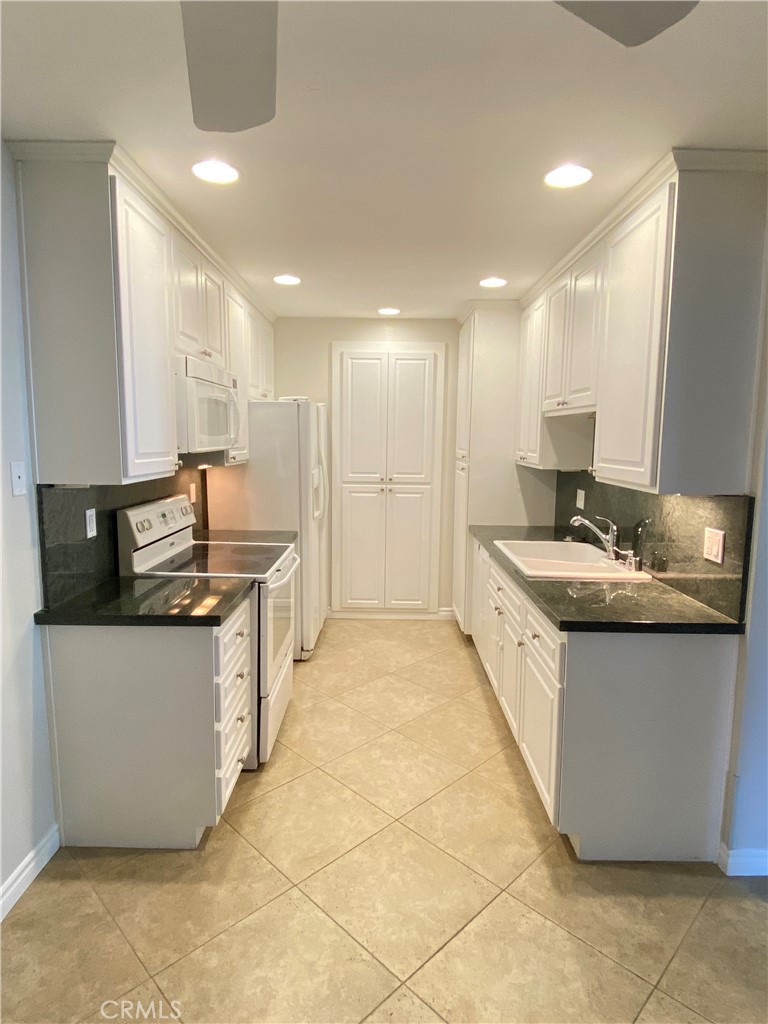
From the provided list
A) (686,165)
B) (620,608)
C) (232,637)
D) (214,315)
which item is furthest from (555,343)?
(232,637)

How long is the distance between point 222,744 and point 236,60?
2.04m

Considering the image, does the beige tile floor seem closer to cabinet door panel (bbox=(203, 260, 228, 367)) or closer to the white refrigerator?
the white refrigerator

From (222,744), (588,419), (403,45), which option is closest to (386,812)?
(222,744)

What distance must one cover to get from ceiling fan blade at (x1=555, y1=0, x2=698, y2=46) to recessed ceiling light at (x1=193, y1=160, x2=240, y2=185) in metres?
1.14

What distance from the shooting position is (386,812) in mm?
2256

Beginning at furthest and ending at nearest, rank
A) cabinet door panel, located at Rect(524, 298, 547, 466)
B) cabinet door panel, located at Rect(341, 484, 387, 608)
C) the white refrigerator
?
cabinet door panel, located at Rect(341, 484, 387, 608)
the white refrigerator
cabinet door panel, located at Rect(524, 298, 547, 466)

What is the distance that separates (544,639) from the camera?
6.94 ft

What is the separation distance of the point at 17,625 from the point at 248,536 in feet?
5.24

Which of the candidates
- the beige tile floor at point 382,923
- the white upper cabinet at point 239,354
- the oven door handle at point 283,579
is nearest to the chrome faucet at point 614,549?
the beige tile floor at point 382,923

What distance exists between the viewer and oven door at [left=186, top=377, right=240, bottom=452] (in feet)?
7.81

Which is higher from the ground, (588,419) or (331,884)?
(588,419)

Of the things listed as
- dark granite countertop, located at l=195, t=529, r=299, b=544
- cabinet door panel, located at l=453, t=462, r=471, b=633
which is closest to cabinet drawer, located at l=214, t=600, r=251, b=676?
dark granite countertop, located at l=195, t=529, r=299, b=544

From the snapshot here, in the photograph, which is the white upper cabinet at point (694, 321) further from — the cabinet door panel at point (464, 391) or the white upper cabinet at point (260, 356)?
the white upper cabinet at point (260, 356)

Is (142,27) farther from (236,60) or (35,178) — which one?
(35,178)
